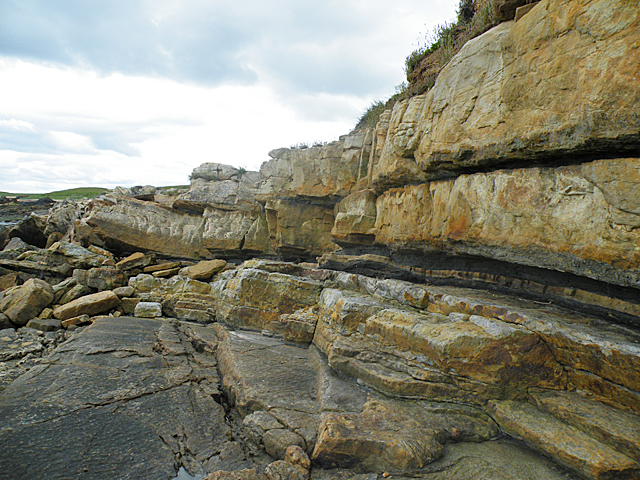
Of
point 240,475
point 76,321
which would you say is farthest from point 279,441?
point 76,321

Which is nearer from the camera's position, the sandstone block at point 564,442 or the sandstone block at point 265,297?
the sandstone block at point 564,442

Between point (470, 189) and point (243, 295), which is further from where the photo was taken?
point (243, 295)

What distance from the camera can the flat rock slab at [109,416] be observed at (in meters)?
3.52

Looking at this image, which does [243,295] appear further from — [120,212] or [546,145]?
[120,212]

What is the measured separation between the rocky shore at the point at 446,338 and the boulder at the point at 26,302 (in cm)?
127

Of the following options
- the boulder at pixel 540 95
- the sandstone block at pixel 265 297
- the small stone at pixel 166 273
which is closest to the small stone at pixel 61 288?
the small stone at pixel 166 273

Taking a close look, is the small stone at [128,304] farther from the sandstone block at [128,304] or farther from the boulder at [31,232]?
the boulder at [31,232]

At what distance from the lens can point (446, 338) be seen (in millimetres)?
4113

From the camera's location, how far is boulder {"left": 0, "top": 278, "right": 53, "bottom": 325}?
855 centimetres

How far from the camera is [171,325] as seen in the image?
841cm

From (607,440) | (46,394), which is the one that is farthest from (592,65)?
(46,394)

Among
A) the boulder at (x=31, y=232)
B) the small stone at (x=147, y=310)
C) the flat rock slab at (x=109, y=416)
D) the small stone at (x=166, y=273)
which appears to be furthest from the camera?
the boulder at (x=31, y=232)

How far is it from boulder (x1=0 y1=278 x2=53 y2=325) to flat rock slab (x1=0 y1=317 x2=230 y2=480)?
12.2ft

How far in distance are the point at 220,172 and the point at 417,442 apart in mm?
13699
